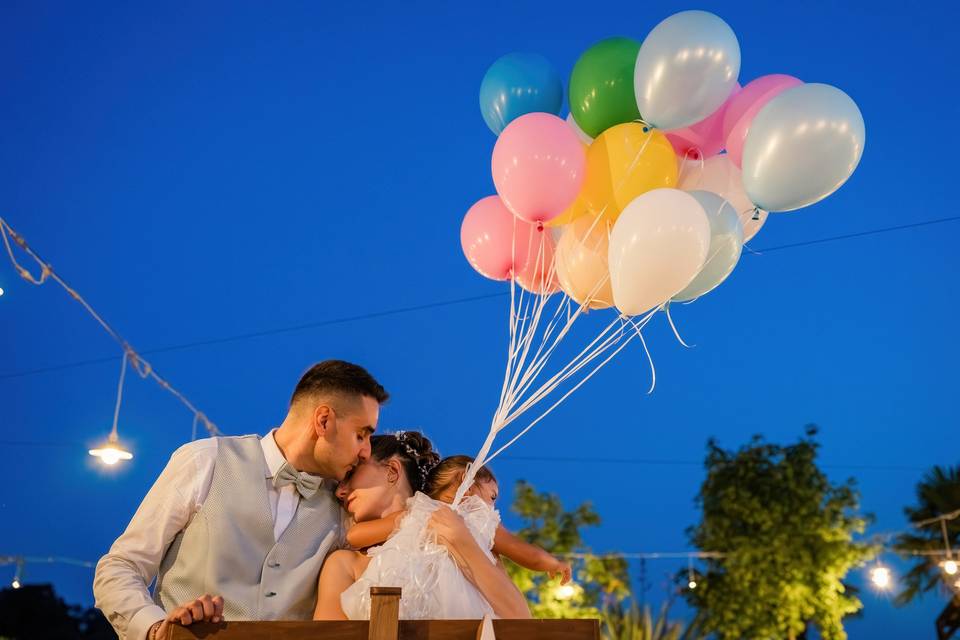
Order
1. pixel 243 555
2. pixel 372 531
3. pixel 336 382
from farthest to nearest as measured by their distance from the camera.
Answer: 1. pixel 336 382
2. pixel 372 531
3. pixel 243 555

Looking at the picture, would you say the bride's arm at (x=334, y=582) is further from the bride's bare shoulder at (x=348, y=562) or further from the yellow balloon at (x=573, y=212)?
the yellow balloon at (x=573, y=212)

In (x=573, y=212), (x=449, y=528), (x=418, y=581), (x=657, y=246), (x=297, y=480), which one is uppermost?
(x=573, y=212)

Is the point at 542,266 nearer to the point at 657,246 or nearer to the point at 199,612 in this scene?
the point at 657,246

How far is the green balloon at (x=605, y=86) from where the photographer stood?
3.53 metres

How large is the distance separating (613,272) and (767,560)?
12354mm

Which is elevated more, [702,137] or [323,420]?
[702,137]

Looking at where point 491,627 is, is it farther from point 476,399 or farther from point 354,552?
point 476,399

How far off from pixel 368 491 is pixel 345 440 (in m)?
0.19

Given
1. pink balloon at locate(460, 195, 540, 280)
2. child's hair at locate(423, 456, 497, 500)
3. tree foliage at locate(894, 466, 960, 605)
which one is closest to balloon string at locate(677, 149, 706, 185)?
pink balloon at locate(460, 195, 540, 280)

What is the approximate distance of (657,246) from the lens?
9.90ft

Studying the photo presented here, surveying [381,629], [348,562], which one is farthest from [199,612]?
[348,562]

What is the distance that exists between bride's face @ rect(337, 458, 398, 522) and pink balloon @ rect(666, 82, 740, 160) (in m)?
1.77

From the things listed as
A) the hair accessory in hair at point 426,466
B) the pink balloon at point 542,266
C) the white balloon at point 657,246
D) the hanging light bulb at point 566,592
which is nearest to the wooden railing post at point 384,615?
the hair accessory in hair at point 426,466

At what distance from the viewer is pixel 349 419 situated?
2.55 metres
